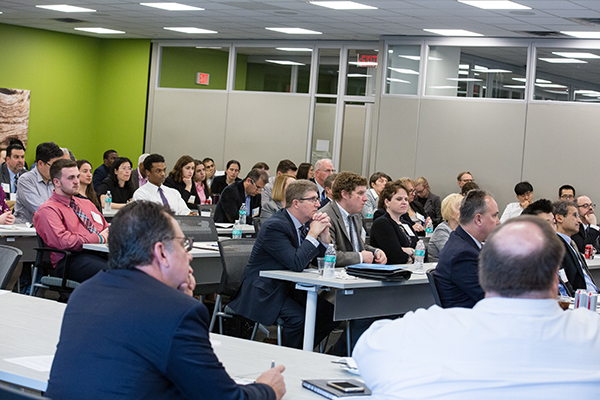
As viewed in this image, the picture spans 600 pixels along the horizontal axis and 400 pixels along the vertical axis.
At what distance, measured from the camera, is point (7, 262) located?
143 inches

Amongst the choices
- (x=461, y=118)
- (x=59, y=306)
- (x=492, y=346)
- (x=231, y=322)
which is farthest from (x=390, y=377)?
(x=461, y=118)

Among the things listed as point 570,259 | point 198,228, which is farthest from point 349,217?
point 570,259

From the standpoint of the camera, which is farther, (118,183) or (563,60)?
(563,60)

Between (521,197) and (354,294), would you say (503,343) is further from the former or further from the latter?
(521,197)

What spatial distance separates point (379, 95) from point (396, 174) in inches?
57.0

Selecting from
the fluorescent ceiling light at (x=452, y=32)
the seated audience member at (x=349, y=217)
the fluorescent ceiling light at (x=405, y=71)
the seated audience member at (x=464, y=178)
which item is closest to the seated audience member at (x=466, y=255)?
the seated audience member at (x=349, y=217)

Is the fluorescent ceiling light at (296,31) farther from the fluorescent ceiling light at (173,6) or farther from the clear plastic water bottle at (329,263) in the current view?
the clear plastic water bottle at (329,263)

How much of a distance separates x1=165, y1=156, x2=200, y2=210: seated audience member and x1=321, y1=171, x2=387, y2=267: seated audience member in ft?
13.7

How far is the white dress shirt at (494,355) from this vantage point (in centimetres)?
167

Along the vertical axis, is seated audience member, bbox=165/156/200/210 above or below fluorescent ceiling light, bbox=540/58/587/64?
below

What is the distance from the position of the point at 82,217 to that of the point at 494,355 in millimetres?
4661

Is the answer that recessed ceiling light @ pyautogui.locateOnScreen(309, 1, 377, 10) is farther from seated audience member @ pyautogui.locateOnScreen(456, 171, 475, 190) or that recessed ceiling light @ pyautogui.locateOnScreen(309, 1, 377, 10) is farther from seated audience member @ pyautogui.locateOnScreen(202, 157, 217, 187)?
seated audience member @ pyautogui.locateOnScreen(202, 157, 217, 187)

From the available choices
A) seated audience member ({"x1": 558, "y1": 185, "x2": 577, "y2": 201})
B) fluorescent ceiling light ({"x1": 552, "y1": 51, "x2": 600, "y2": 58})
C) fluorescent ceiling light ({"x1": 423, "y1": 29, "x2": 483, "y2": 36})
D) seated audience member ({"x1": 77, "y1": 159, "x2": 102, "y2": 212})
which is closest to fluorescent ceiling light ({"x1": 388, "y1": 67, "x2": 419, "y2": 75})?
fluorescent ceiling light ({"x1": 423, "y1": 29, "x2": 483, "y2": 36})

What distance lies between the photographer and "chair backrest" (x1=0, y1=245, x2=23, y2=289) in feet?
11.8
